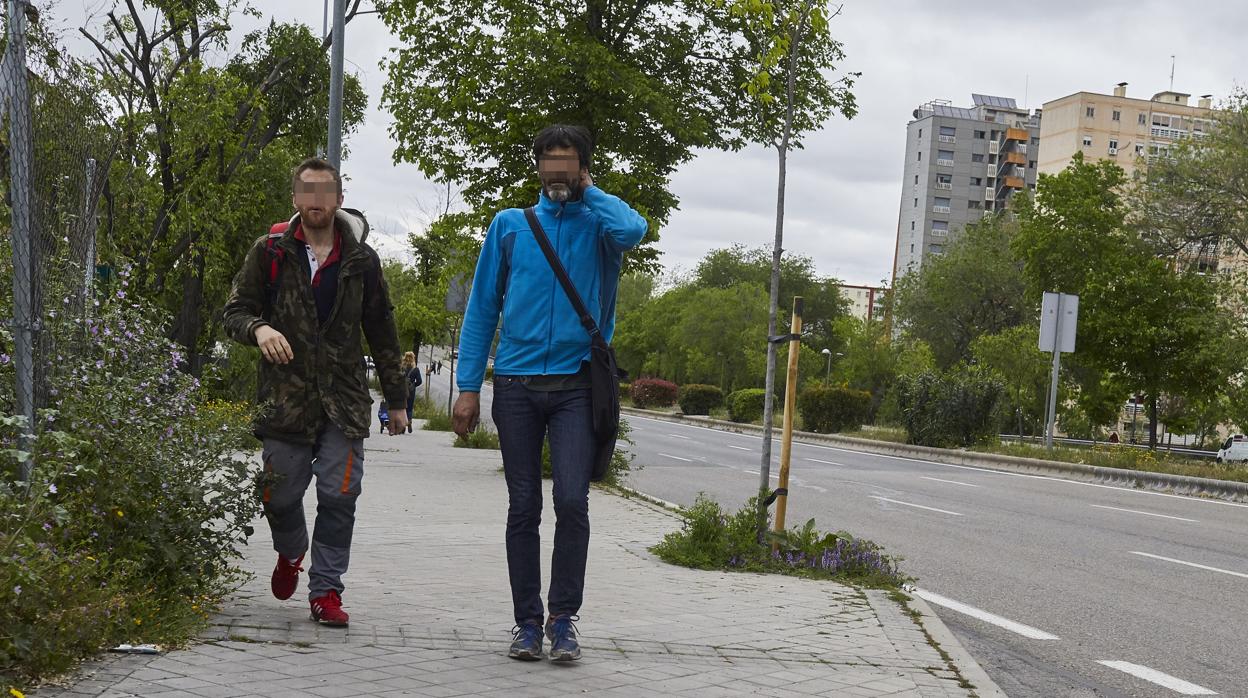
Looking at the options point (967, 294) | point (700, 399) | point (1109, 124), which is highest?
point (1109, 124)

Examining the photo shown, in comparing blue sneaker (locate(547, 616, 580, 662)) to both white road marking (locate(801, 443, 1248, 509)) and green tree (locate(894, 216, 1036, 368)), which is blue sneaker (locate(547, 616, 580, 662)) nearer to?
white road marking (locate(801, 443, 1248, 509))

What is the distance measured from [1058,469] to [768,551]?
18.5 meters

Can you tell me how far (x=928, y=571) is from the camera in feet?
32.9

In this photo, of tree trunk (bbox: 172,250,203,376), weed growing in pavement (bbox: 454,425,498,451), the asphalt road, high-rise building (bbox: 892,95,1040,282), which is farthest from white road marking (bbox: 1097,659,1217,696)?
high-rise building (bbox: 892,95,1040,282)

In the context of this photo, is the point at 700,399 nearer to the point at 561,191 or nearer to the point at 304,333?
the point at 304,333

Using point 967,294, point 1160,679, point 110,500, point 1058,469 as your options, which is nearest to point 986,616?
point 1160,679

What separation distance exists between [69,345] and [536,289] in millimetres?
2244

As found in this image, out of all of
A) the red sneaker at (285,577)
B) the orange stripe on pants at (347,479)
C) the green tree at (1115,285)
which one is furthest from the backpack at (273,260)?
the green tree at (1115,285)

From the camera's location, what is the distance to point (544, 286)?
16.6 ft

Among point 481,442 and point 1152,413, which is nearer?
point 481,442

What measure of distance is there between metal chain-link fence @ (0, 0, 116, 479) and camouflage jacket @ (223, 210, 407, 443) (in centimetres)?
83

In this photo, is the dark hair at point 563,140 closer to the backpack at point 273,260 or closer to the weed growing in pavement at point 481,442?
the backpack at point 273,260

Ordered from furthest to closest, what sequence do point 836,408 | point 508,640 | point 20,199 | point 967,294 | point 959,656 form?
point 967,294
point 836,408
point 959,656
point 508,640
point 20,199

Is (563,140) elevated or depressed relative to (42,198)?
elevated
